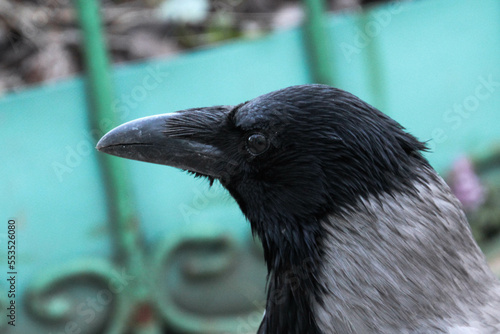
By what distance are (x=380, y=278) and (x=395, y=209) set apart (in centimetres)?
16

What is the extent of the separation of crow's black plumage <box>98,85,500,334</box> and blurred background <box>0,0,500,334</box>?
1.30 m

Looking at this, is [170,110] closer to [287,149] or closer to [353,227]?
[287,149]

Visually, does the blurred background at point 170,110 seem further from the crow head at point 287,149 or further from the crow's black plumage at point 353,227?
the crow's black plumage at point 353,227

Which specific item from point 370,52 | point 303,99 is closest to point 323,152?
point 303,99

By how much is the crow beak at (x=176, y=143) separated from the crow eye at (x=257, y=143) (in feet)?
0.33

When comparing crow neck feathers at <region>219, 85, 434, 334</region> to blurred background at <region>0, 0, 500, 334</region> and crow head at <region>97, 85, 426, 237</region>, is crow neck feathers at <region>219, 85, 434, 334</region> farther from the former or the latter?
blurred background at <region>0, 0, 500, 334</region>

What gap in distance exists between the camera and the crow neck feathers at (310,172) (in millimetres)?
1556

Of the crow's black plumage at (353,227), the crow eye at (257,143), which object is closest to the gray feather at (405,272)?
the crow's black plumage at (353,227)

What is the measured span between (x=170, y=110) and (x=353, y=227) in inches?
78.9

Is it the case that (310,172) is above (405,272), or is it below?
above

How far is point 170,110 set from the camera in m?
3.39

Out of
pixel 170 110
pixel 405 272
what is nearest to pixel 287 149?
pixel 405 272

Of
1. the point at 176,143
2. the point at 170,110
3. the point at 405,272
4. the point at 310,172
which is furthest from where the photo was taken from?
the point at 170,110

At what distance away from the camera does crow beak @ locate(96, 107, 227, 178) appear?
178 centimetres
